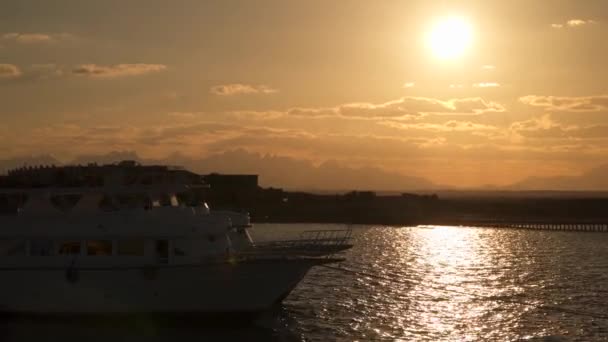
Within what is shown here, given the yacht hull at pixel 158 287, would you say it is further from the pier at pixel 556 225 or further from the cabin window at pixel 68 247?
A: the pier at pixel 556 225

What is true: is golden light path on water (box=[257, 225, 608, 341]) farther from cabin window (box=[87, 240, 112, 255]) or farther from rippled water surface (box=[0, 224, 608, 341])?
cabin window (box=[87, 240, 112, 255])

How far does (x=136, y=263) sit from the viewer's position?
28656mm

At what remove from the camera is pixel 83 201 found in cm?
3077

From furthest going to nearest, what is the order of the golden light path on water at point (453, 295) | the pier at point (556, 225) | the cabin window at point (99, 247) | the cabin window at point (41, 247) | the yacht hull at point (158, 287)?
the pier at point (556, 225) → the cabin window at point (41, 247) → the cabin window at point (99, 247) → the yacht hull at point (158, 287) → the golden light path on water at point (453, 295)

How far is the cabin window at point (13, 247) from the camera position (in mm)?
29734

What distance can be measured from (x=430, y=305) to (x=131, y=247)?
1254 centimetres

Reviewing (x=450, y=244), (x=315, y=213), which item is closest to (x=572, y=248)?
(x=450, y=244)

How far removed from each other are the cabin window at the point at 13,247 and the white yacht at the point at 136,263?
0.12 feet

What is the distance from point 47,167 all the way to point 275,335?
13.0 m

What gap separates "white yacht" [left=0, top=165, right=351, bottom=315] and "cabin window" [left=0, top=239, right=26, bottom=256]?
0.04 metres

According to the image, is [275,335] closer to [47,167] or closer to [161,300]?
[161,300]

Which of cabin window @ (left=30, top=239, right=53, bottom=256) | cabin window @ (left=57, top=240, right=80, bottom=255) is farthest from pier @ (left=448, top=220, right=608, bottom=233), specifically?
cabin window @ (left=30, top=239, right=53, bottom=256)

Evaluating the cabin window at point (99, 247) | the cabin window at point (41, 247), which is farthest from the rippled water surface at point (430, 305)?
the cabin window at point (99, 247)

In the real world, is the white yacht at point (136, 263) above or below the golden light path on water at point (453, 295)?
above
